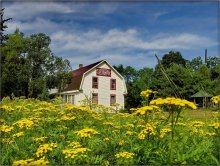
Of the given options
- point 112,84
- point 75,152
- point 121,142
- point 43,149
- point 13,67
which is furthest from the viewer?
point 112,84

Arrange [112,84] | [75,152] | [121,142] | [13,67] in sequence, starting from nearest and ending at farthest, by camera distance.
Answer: [75,152] < [121,142] < [13,67] < [112,84]

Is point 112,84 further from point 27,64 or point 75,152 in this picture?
point 75,152

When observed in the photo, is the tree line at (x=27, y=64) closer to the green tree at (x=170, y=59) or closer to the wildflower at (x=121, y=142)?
the green tree at (x=170, y=59)

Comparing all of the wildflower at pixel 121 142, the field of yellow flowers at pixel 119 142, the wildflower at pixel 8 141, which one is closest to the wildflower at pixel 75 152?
the field of yellow flowers at pixel 119 142

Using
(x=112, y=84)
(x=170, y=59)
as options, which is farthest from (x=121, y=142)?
(x=112, y=84)

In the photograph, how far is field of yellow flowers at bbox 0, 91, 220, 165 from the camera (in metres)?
2.63

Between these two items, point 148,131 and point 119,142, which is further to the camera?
point 119,142

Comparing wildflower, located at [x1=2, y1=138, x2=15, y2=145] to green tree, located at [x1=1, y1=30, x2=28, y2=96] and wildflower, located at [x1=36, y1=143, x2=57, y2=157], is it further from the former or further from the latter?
green tree, located at [x1=1, y1=30, x2=28, y2=96]

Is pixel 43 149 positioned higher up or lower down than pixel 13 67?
lower down

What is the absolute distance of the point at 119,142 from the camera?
10.3ft

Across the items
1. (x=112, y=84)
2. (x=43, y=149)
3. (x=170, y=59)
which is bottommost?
(x=43, y=149)

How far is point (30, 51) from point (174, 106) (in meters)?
14.3

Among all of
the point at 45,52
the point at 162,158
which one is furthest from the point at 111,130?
the point at 45,52

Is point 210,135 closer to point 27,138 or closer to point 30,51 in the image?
point 27,138
